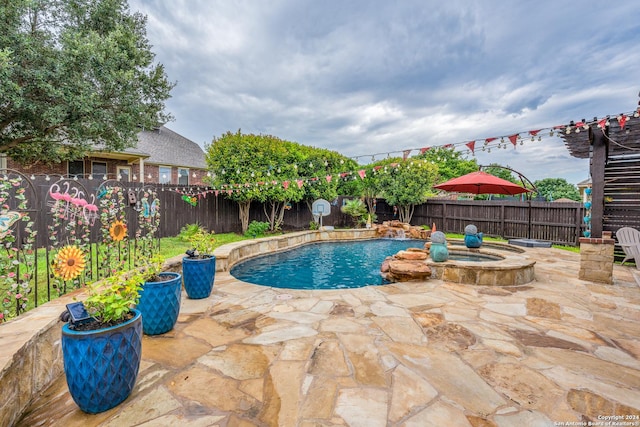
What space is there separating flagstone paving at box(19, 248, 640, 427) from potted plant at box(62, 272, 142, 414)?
0.44ft

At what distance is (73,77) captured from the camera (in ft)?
25.0

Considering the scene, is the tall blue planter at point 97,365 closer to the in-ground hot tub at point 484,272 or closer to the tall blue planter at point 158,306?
the tall blue planter at point 158,306

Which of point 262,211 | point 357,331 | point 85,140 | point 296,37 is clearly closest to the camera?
point 357,331

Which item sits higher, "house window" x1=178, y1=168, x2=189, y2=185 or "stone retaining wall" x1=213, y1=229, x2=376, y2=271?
"house window" x1=178, y1=168, x2=189, y2=185

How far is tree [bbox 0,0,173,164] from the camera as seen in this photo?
7.19 m

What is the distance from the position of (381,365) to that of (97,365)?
1849mm

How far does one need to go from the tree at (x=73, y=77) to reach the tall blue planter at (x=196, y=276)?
23.2ft

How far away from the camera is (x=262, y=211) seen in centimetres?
1170

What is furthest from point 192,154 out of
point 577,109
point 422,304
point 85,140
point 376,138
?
point 577,109

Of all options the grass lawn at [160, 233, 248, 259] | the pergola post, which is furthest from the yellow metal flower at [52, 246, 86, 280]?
the pergola post

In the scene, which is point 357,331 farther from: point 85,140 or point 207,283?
point 85,140

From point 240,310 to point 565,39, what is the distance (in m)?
9.33

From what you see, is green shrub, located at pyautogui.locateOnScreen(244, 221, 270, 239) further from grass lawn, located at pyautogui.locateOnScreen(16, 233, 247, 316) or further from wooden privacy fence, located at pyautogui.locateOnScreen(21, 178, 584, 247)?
wooden privacy fence, located at pyautogui.locateOnScreen(21, 178, 584, 247)

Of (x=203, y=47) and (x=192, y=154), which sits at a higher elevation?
(x=203, y=47)
